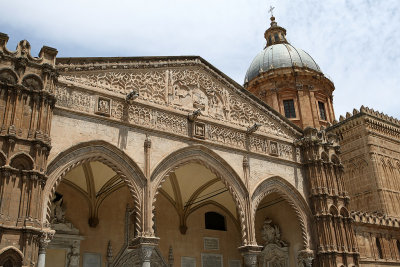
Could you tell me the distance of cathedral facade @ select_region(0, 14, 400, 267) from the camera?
37.7 ft

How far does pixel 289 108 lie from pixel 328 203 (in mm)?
12595

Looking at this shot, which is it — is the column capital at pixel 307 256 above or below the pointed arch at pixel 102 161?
below

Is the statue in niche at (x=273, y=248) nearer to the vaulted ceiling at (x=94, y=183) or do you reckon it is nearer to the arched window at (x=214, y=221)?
the arched window at (x=214, y=221)

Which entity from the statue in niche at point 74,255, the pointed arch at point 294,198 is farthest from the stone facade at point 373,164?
the statue in niche at point 74,255

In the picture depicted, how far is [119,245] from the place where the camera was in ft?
53.9

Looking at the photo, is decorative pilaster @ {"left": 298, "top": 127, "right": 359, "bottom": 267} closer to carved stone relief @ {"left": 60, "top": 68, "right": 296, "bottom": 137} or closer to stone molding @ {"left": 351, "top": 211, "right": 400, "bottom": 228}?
carved stone relief @ {"left": 60, "top": 68, "right": 296, "bottom": 137}

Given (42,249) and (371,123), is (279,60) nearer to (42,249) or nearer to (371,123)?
(371,123)

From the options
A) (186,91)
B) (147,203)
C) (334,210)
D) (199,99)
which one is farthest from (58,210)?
(334,210)

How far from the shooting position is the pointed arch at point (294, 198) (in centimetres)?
1686

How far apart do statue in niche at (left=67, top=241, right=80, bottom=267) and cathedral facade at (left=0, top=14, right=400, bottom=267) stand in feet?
0.12

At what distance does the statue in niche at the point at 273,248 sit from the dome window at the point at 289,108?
38.4ft

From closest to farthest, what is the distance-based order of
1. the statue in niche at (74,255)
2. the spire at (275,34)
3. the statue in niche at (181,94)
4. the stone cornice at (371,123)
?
the statue in niche at (74,255)
the statue in niche at (181,94)
the stone cornice at (371,123)
the spire at (275,34)

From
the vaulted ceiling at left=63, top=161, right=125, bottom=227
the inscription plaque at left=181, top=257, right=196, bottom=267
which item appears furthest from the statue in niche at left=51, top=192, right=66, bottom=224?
the inscription plaque at left=181, top=257, right=196, bottom=267

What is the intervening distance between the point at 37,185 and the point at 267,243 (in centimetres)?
1107
